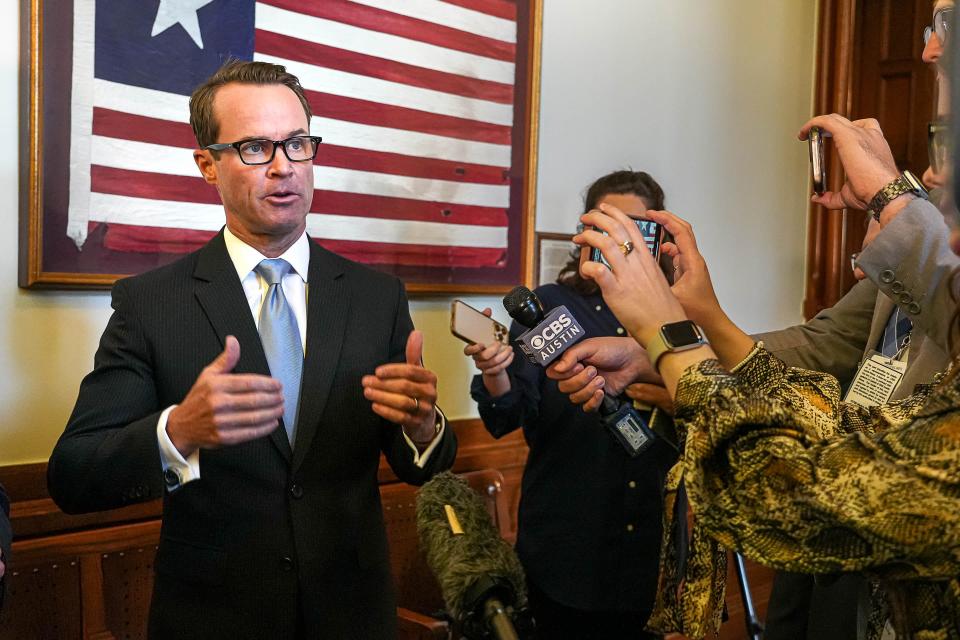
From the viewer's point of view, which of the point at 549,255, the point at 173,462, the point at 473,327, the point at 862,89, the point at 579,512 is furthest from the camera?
the point at 862,89

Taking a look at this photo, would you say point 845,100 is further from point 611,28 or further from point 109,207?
point 109,207

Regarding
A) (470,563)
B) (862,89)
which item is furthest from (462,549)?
(862,89)

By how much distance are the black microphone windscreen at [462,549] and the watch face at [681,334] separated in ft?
2.00

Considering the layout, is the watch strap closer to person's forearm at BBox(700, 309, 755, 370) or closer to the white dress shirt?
person's forearm at BBox(700, 309, 755, 370)

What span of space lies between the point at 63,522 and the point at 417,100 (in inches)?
62.3

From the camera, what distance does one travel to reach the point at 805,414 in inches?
53.7

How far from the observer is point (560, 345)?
5.54 ft

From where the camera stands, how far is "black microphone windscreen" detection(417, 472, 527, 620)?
157 centimetres

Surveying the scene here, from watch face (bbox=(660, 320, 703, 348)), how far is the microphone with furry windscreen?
611 millimetres

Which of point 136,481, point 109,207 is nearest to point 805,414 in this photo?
point 136,481

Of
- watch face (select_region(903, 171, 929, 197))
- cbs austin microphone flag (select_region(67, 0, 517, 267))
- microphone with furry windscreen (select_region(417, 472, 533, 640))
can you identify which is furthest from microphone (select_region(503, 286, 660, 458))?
cbs austin microphone flag (select_region(67, 0, 517, 267))

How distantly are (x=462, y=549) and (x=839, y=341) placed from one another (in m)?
1.12

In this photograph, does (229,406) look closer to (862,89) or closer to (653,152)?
(653,152)

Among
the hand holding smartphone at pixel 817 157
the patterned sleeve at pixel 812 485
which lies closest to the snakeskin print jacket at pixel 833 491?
the patterned sleeve at pixel 812 485
